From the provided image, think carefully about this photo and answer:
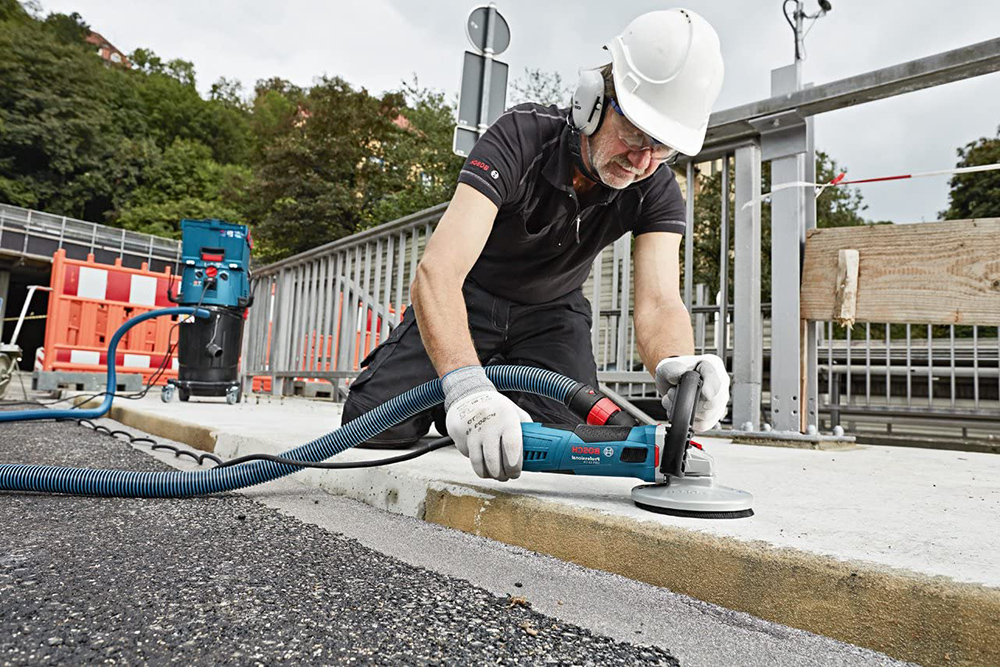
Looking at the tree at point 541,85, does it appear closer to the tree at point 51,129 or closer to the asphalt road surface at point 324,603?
the asphalt road surface at point 324,603

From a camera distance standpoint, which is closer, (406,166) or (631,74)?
(631,74)

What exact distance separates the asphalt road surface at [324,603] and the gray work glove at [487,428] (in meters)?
0.18

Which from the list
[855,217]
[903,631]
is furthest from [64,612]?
[855,217]

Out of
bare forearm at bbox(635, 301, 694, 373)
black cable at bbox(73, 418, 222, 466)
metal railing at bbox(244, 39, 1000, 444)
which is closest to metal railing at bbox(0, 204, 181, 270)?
metal railing at bbox(244, 39, 1000, 444)

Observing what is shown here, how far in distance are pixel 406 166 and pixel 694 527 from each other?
19037 mm

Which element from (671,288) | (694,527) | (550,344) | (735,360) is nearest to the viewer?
(694,527)

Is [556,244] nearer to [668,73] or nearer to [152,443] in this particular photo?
[668,73]

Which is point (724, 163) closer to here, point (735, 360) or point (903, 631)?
point (735, 360)

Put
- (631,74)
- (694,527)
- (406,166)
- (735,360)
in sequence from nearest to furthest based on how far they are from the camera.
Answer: (694,527) < (631,74) < (735,360) < (406,166)

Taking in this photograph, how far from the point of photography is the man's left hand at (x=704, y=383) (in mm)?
1688

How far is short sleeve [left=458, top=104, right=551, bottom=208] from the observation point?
192 centimetres

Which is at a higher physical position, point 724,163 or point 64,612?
point 724,163

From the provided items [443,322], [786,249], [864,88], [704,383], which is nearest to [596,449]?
[704,383]

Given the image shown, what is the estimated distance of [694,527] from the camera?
Result: 120 centimetres
